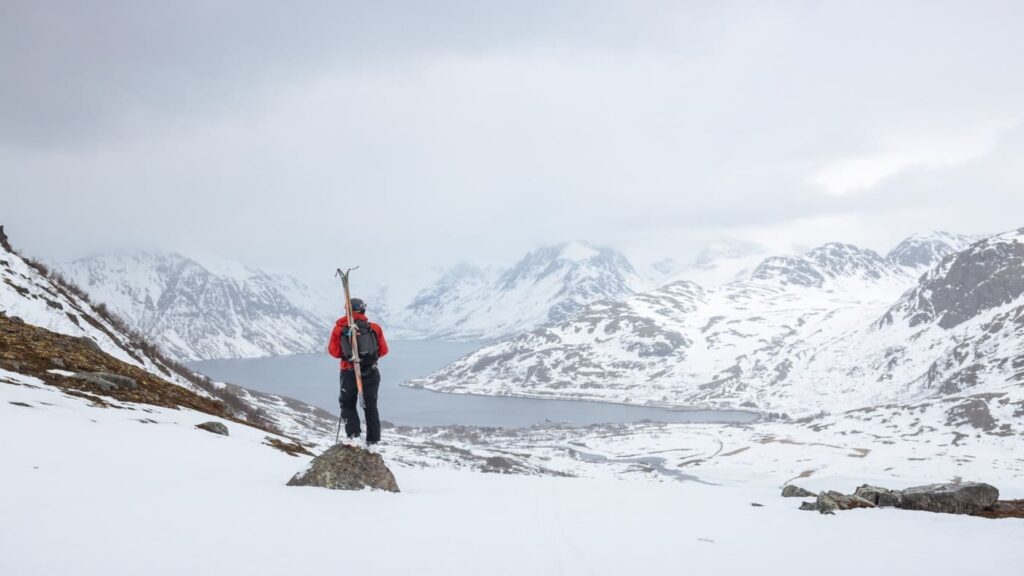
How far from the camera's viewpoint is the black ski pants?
1423cm

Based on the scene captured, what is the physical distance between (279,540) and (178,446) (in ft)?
25.2

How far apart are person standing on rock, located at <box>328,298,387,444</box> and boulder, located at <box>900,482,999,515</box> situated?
14.4m

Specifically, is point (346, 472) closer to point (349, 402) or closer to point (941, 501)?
point (349, 402)

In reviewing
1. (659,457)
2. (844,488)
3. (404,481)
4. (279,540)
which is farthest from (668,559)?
(659,457)

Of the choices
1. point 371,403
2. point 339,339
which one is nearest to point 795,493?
point 371,403

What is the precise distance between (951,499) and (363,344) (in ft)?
52.6

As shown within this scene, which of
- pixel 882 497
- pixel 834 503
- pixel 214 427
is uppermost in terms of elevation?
pixel 214 427

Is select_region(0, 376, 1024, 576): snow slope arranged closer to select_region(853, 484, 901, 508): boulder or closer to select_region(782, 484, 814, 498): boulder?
select_region(853, 484, 901, 508): boulder

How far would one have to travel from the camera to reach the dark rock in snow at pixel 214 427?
17.2 m

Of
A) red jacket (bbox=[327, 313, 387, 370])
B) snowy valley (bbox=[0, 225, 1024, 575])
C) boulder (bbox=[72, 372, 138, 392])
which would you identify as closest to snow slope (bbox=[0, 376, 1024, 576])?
snowy valley (bbox=[0, 225, 1024, 575])

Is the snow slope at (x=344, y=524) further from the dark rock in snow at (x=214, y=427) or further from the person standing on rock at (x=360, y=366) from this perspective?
the person standing on rock at (x=360, y=366)

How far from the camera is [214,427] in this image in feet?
57.4

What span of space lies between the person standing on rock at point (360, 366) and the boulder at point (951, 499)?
47.1 feet

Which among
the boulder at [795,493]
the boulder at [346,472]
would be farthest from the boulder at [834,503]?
the boulder at [346,472]
